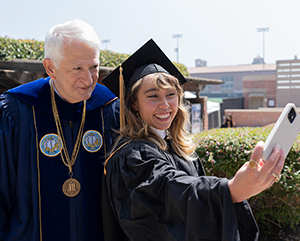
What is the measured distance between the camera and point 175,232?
1358 millimetres

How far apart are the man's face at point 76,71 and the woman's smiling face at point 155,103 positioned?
337 millimetres

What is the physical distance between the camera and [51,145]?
6.12ft

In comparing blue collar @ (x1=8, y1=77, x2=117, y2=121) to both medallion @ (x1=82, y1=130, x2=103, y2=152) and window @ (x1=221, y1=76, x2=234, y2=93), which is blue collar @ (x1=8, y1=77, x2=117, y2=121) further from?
window @ (x1=221, y1=76, x2=234, y2=93)

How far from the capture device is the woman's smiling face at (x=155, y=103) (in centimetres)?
177

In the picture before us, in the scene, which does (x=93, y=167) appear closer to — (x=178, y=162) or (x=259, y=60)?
(x=178, y=162)

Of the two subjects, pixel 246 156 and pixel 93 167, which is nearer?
pixel 93 167

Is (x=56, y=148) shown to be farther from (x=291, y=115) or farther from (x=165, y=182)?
(x=291, y=115)

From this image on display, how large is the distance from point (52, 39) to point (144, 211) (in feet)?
3.79

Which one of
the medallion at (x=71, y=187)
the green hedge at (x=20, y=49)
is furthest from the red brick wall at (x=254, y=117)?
the medallion at (x=71, y=187)

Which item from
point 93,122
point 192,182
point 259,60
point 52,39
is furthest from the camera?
point 259,60

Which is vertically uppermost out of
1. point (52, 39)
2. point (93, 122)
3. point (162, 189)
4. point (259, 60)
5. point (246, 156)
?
point (259, 60)

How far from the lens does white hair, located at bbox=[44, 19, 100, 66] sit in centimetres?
169

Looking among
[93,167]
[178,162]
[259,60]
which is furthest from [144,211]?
[259,60]

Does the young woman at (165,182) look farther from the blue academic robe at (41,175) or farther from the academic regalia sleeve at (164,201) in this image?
the blue academic robe at (41,175)
